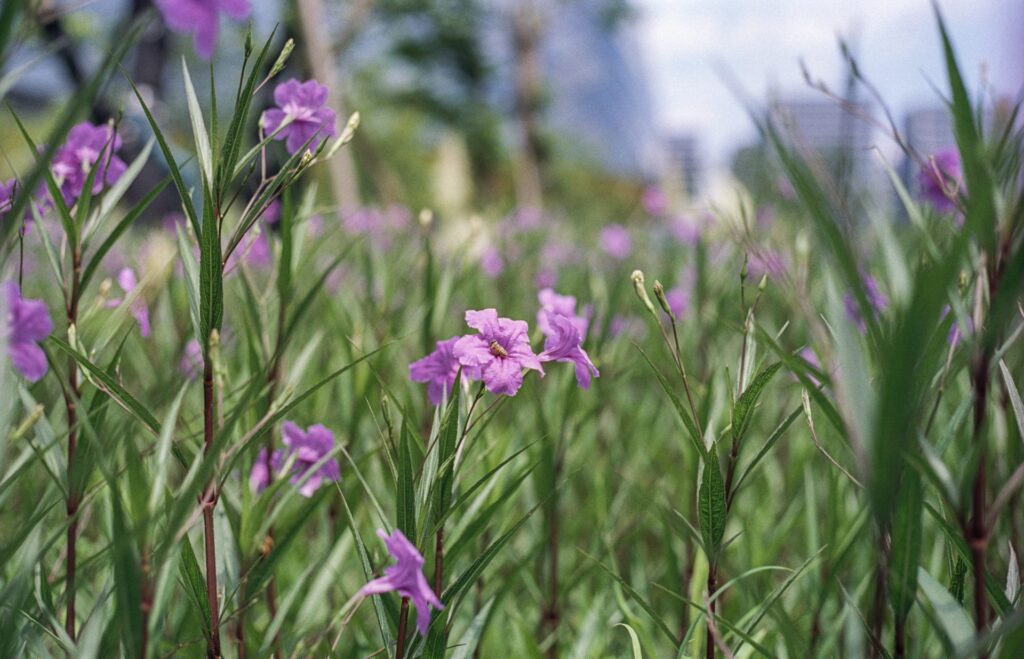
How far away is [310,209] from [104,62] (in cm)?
57

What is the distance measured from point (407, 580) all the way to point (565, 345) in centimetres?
23

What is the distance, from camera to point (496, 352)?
632 millimetres

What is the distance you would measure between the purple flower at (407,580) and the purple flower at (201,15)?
0.34m

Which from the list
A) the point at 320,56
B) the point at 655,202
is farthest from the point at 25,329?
the point at 320,56

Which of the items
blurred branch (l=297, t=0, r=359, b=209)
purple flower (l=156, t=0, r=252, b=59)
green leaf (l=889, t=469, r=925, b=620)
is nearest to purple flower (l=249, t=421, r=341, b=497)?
purple flower (l=156, t=0, r=252, b=59)

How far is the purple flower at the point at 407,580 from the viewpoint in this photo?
483mm

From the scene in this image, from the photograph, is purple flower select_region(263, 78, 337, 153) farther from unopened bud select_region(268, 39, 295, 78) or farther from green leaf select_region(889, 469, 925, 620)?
green leaf select_region(889, 469, 925, 620)

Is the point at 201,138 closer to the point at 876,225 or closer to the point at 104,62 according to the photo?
the point at 104,62

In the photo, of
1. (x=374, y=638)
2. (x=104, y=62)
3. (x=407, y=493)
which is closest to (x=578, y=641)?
(x=374, y=638)

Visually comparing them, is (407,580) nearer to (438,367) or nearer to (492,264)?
(438,367)

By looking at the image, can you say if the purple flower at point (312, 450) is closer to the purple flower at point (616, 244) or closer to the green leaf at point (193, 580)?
the green leaf at point (193, 580)

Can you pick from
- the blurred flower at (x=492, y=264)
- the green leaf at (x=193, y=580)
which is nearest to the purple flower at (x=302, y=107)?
the green leaf at (x=193, y=580)

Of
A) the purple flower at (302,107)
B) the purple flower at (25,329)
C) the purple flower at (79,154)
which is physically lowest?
the purple flower at (25,329)

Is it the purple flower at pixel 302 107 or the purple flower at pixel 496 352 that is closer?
the purple flower at pixel 496 352
